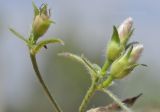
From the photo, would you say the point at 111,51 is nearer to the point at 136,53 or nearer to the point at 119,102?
the point at 136,53

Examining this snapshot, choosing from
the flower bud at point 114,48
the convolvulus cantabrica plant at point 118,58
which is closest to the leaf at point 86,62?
the convolvulus cantabrica plant at point 118,58

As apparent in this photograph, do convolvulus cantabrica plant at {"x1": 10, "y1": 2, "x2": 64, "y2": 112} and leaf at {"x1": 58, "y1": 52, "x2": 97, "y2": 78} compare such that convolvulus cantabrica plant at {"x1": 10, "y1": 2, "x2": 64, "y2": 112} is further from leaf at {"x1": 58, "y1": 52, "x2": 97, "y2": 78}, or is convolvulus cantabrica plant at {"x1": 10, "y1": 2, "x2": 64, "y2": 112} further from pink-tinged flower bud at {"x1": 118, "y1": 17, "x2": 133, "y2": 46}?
pink-tinged flower bud at {"x1": 118, "y1": 17, "x2": 133, "y2": 46}

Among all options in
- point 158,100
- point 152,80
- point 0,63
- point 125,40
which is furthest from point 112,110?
point 0,63

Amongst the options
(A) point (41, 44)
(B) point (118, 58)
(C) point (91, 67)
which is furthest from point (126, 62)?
(A) point (41, 44)

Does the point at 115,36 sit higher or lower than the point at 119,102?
higher

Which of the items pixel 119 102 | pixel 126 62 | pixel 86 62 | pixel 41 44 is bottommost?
pixel 119 102

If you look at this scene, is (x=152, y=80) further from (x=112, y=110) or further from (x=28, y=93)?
(x=112, y=110)

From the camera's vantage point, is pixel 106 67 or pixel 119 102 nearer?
pixel 119 102
